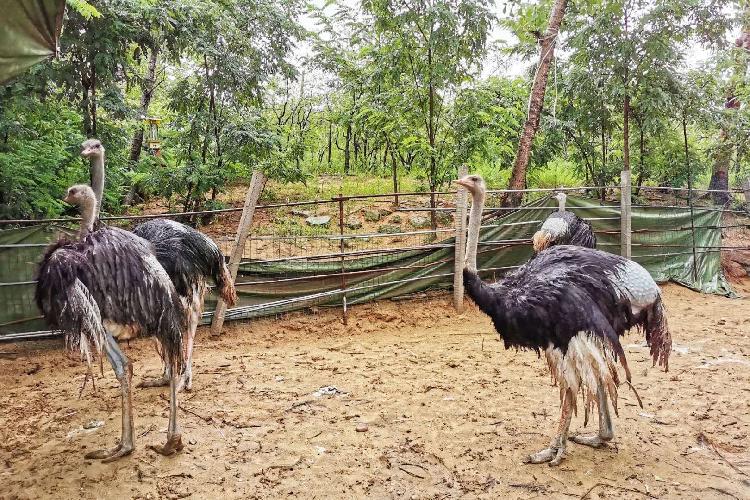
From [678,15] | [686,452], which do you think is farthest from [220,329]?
[678,15]

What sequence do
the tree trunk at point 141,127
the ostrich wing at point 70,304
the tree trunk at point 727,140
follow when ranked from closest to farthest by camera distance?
the ostrich wing at point 70,304 → the tree trunk at point 141,127 → the tree trunk at point 727,140

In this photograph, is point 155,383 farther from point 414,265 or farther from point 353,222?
point 353,222

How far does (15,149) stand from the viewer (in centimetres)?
546

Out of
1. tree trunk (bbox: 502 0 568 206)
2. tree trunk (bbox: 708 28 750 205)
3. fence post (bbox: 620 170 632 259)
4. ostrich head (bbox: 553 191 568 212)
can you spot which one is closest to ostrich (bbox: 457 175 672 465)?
ostrich head (bbox: 553 191 568 212)

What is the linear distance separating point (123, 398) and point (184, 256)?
3.33 feet

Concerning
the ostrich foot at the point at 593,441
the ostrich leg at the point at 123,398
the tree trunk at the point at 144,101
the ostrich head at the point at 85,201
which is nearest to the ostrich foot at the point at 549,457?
the ostrich foot at the point at 593,441

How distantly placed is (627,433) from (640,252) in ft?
14.6

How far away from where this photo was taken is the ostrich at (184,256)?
3.52m

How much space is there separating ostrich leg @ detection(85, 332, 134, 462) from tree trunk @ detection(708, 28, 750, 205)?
775 centimetres

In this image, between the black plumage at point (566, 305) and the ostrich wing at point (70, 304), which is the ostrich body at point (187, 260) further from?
the black plumage at point (566, 305)

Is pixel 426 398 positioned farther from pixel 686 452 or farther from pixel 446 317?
pixel 446 317

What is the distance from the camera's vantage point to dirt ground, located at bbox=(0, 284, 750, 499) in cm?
279

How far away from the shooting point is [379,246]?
7.58 meters

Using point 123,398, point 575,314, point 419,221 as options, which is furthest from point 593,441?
point 419,221
